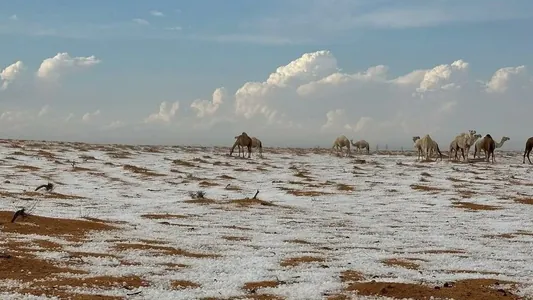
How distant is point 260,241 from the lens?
12.1 meters

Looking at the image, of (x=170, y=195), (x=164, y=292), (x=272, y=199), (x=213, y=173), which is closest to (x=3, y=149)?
(x=213, y=173)

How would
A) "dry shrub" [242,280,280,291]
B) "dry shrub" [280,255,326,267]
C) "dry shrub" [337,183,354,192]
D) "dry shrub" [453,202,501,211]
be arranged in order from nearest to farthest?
"dry shrub" [242,280,280,291]
"dry shrub" [280,255,326,267]
"dry shrub" [453,202,501,211]
"dry shrub" [337,183,354,192]

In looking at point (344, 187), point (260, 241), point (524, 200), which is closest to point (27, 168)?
point (344, 187)

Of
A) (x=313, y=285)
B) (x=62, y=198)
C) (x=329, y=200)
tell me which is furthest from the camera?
(x=329, y=200)

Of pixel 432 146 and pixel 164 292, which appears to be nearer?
pixel 164 292

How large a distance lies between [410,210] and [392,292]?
12157mm

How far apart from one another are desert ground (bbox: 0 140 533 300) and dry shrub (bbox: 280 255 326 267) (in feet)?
0.23

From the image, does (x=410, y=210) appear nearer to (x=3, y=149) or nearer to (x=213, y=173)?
(x=213, y=173)

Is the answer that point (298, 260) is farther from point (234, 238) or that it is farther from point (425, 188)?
point (425, 188)

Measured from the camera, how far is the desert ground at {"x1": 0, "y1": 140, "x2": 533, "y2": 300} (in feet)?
25.5

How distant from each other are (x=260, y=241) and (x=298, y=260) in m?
2.24

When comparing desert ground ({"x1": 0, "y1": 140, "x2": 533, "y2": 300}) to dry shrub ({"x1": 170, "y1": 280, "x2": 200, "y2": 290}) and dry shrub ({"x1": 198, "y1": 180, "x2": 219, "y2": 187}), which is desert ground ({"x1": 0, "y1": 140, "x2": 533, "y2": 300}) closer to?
dry shrub ({"x1": 170, "y1": 280, "x2": 200, "y2": 290})

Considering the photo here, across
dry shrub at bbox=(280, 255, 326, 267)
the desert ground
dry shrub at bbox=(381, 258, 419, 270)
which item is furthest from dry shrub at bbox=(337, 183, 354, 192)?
dry shrub at bbox=(280, 255, 326, 267)

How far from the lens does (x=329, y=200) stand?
856 inches
